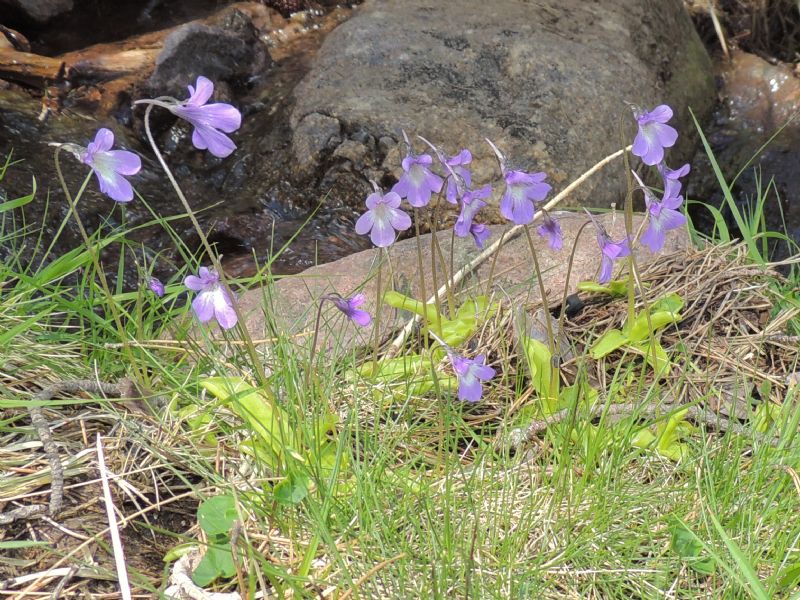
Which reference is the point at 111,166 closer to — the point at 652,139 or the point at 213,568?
the point at 213,568

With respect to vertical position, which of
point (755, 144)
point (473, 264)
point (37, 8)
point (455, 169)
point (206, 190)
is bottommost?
point (206, 190)

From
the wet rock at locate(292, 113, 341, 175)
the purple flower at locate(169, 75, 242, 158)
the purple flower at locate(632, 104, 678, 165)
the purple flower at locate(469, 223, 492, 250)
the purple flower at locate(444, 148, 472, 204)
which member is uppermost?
the purple flower at locate(169, 75, 242, 158)

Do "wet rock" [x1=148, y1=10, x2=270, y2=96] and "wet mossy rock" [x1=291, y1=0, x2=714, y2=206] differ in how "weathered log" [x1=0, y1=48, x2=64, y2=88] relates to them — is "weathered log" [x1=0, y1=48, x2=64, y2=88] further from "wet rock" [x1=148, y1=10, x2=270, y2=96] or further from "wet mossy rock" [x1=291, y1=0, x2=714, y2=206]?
"wet mossy rock" [x1=291, y1=0, x2=714, y2=206]

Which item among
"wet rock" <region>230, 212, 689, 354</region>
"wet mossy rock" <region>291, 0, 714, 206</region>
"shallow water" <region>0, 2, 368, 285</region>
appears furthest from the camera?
"wet mossy rock" <region>291, 0, 714, 206</region>

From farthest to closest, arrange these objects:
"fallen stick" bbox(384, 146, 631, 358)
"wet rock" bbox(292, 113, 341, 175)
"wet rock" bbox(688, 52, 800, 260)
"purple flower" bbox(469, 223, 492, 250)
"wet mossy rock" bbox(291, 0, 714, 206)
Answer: "wet rock" bbox(688, 52, 800, 260) → "wet rock" bbox(292, 113, 341, 175) → "wet mossy rock" bbox(291, 0, 714, 206) → "fallen stick" bbox(384, 146, 631, 358) → "purple flower" bbox(469, 223, 492, 250)

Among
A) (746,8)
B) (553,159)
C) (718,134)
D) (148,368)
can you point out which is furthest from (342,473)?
(746,8)

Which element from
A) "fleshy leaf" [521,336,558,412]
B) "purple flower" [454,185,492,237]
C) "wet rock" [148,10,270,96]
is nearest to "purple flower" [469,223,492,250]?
"purple flower" [454,185,492,237]

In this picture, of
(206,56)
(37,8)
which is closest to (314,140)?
(206,56)
